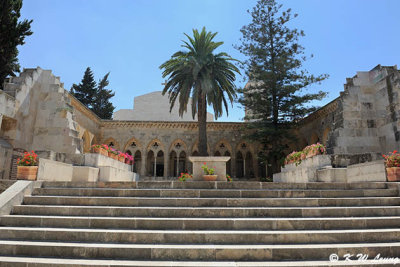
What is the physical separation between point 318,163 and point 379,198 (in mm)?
4074

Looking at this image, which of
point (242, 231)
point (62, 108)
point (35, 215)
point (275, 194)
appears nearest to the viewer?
point (242, 231)

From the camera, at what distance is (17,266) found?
3.88 meters

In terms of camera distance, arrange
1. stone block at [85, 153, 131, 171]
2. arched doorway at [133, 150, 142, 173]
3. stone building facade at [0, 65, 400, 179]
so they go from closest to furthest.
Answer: stone block at [85, 153, 131, 171]
stone building facade at [0, 65, 400, 179]
arched doorway at [133, 150, 142, 173]

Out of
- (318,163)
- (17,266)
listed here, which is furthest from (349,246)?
(318,163)

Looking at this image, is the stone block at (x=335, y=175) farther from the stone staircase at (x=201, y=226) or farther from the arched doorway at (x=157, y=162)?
the arched doorway at (x=157, y=162)

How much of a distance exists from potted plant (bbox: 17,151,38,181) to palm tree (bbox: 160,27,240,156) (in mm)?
12725

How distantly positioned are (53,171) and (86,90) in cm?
3253

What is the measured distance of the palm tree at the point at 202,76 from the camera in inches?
764

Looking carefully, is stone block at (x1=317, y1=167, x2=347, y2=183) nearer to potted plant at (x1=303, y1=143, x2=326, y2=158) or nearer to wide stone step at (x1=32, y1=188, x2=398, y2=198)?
potted plant at (x1=303, y1=143, x2=326, y2=158)

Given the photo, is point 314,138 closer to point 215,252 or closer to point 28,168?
point 215,252

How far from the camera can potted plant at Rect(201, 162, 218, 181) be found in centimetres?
1010

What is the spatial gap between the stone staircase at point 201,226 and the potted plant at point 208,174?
3.03 m

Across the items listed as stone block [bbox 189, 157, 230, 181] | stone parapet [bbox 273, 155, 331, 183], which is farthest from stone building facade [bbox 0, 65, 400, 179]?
stone block [bbox 189, 157, 230, 181]

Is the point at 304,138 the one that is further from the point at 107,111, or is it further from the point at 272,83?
the point at 107,111
